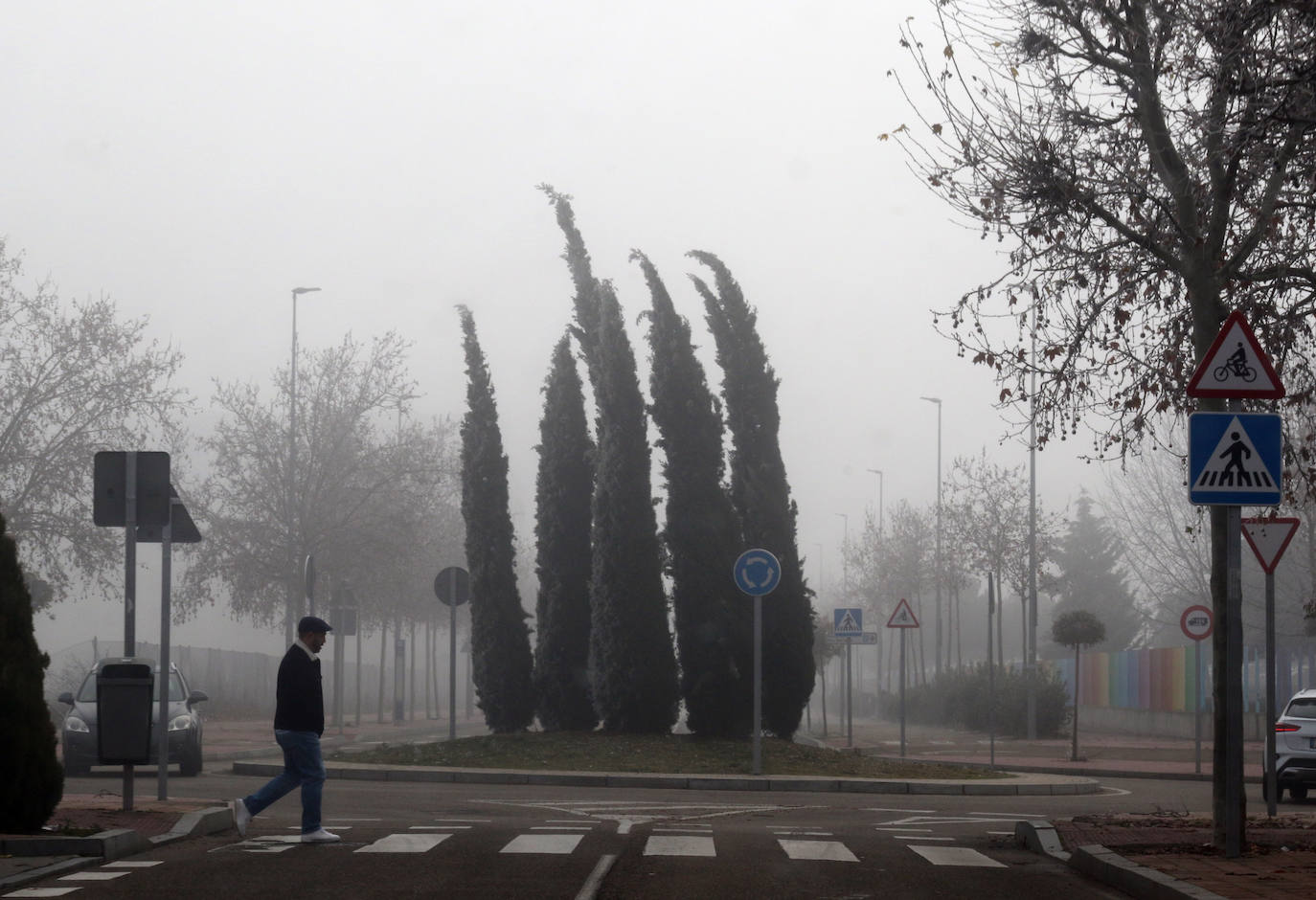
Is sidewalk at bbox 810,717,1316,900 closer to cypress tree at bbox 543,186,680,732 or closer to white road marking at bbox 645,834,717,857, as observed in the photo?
white road marking at bbox 645,834,717,857

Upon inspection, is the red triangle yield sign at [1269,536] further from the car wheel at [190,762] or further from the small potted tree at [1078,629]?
the small potted tree at [1078,629]

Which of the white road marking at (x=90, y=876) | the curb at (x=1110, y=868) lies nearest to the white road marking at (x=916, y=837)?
the curb at (x=1110, y=868)

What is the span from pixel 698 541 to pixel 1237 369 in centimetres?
1722

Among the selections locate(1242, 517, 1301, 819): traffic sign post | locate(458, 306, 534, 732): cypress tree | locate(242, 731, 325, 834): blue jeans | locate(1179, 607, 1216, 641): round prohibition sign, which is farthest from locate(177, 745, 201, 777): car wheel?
locate(1179, 607, 1216, 641): round prohibition sign

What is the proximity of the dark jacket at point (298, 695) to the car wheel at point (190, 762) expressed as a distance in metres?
10.3

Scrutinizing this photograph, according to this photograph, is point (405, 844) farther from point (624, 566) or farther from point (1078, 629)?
point (1078, 629)

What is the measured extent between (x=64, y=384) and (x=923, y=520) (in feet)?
143

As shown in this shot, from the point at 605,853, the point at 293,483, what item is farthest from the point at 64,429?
the point at 605,853

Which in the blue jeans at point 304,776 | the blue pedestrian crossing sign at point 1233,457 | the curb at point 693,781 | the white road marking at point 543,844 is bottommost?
the curb at point 693,781

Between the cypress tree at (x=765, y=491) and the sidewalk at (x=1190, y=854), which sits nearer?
the sidewalk at (x=1190, y=854)

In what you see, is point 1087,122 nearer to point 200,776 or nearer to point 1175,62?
point 1175,62

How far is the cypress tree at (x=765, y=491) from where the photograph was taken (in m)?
27.8

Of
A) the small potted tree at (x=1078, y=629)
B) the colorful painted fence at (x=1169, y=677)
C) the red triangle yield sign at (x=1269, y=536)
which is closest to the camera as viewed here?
the red triangle yield sign at (x=1269, y=536)

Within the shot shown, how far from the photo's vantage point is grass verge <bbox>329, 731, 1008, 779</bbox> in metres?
23.8
